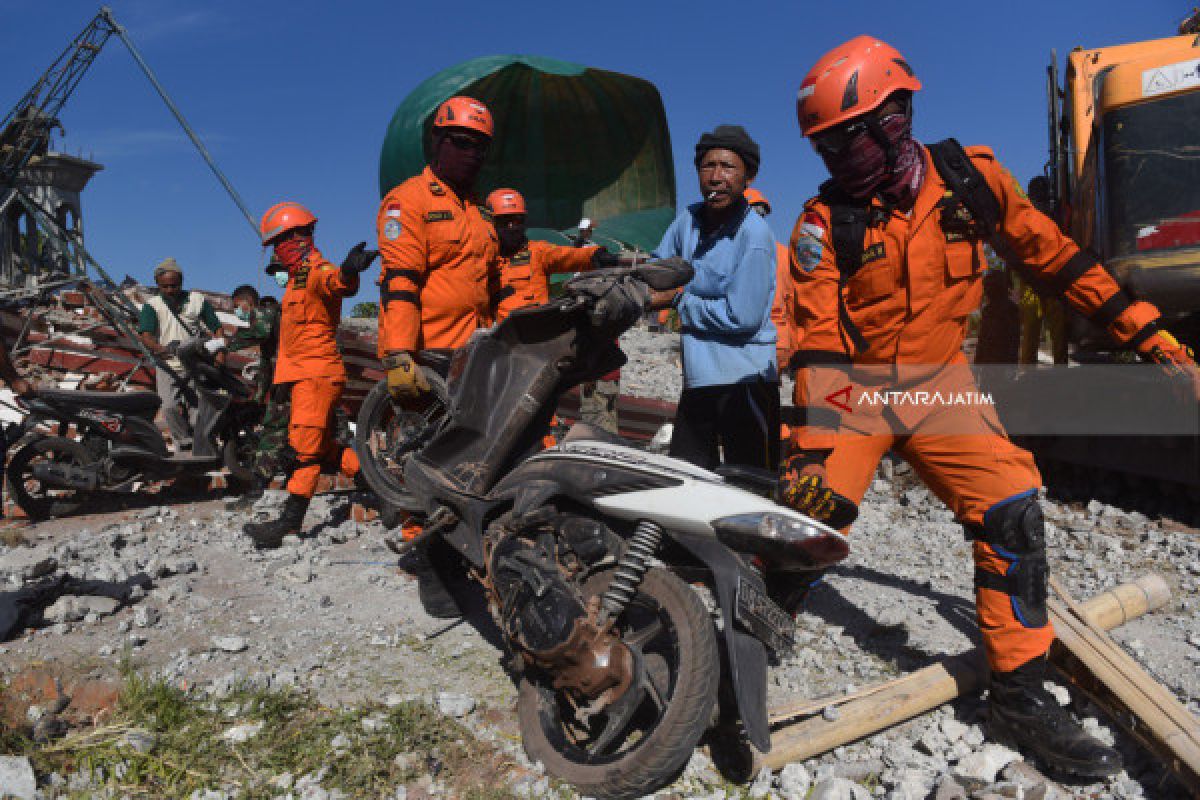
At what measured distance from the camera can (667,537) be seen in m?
2.52

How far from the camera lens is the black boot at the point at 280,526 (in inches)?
197

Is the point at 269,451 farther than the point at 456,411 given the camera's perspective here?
Yes

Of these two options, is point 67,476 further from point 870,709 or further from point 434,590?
point 870,709

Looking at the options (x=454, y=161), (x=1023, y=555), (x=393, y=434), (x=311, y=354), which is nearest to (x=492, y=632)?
(x=393, y=434)

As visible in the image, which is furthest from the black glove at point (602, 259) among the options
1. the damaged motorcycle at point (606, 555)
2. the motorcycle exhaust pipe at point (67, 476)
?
the motorcycle exhaust pipe at point (67, 476)

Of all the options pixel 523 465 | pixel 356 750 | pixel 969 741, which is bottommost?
pixel 969 741

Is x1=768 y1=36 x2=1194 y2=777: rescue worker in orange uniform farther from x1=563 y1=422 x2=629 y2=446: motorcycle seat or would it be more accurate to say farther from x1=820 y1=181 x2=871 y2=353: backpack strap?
x1=563 y1=422 x2=629 y2=446: motorcycle seat

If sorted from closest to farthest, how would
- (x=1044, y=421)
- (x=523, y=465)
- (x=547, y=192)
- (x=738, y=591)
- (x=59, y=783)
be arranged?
(x=738, y=591)
(x=59, y=783)
(x=523, y=465)
(x=1044, y=421)
(x=547, y=192)

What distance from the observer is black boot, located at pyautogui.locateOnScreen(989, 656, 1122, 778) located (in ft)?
7.92

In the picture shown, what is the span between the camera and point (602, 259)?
15.0 feet

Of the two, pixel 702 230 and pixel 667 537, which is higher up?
pixel 702 230

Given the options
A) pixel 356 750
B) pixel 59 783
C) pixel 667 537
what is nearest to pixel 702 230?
pixel 667 537

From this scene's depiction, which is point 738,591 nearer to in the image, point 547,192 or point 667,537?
point 667,537

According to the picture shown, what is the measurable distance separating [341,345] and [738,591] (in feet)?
21.2
